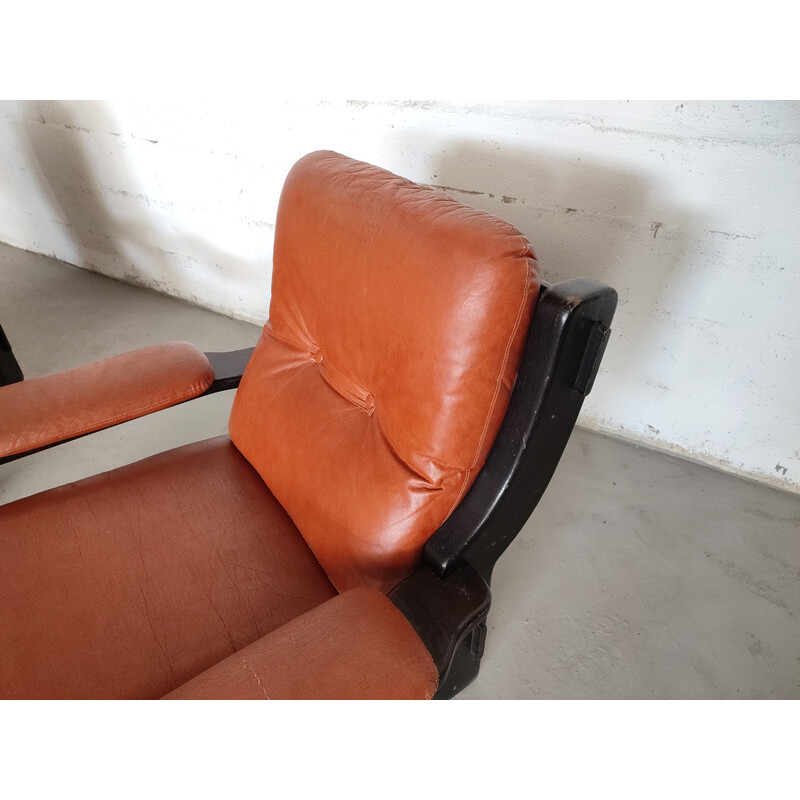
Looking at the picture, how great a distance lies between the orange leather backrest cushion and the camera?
A: 62cm

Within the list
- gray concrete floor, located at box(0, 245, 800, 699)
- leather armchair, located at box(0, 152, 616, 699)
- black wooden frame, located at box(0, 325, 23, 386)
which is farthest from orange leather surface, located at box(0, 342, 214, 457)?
black wooden frame, located at box(0, 325, 23, 386)

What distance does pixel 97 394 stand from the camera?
3.10 ft

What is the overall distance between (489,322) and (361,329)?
0.23 metres

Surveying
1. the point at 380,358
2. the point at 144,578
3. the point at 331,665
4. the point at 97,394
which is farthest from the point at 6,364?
the point at 331,665

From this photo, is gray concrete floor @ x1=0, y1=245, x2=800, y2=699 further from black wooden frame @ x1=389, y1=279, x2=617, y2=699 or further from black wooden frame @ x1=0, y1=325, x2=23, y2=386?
black wooden frame @ x1=389, y1=279, x2=617, y2=699

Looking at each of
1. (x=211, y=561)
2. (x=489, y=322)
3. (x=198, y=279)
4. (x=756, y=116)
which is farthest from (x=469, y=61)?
(x=198, y=279)

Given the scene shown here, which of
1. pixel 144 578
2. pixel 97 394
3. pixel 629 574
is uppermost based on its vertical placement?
pixel 97 394

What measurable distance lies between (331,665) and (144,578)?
1.43ft

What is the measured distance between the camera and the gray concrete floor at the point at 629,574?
114cm

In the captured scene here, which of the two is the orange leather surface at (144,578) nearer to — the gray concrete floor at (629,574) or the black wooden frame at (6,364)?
the gray concrete floor at (629,574)

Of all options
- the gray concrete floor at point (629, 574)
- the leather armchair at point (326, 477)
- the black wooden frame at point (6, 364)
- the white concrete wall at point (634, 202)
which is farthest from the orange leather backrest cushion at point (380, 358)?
the black wooden frame at point (6, 364)

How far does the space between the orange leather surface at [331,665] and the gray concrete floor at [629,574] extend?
2.09ft

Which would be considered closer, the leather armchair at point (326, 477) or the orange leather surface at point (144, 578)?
the leather armchair at point (326, 477)

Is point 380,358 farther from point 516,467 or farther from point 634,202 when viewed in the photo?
point 634,202
